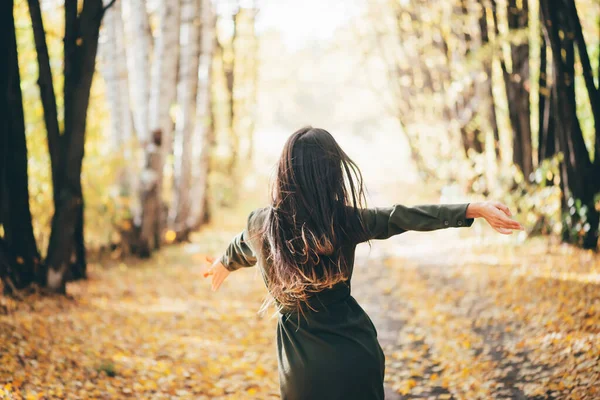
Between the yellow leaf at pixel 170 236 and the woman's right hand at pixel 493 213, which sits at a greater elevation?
the woman's right hand at pixel 493 213

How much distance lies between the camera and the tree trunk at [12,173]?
6.25 meters

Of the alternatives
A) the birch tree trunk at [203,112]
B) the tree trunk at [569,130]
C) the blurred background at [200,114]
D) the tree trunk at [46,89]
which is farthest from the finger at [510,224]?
the birch tree trunk at [203,112]

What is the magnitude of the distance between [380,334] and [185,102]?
803 cm

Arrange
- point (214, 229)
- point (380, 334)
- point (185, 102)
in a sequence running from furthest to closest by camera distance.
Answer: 1. point (214, 229)
2. point (185, 102)
3. point (380, 334)

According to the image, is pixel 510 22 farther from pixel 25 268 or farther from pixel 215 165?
pixel 215 165

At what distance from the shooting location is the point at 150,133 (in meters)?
10.9

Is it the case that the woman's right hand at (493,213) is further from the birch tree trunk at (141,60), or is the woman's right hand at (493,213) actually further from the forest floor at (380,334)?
the birch tree trunk at (141,60)

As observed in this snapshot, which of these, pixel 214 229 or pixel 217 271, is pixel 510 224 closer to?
pixel 217 271

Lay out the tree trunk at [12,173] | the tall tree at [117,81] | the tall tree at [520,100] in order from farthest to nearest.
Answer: the tall tree at [117,81] < the tall tree at [520,100] < the tree trunk at [12,173]

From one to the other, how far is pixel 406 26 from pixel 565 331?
14.1 metres

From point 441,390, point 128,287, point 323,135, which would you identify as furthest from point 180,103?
point 323,135

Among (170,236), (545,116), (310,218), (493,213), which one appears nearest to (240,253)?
(310,218)

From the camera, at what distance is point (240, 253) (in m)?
3.06

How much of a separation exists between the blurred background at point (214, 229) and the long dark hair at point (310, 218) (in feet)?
0.76
